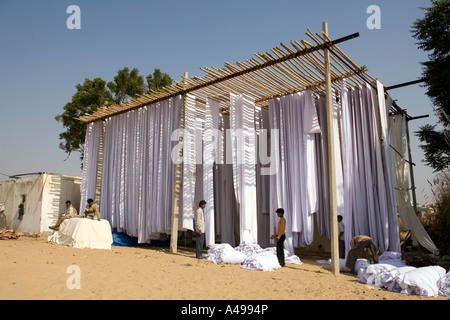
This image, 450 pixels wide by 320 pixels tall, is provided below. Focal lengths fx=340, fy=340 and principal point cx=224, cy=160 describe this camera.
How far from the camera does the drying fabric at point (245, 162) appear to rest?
7578mm

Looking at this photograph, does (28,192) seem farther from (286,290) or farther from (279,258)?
(286,290)

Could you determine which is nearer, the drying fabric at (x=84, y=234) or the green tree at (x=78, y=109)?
the drying fabric at (x=84, y=234)

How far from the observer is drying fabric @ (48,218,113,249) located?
7.88m

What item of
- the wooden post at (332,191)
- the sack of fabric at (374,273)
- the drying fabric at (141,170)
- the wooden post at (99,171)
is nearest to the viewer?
the sack of fabric at (374,273)

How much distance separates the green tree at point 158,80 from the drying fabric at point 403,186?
499 inches

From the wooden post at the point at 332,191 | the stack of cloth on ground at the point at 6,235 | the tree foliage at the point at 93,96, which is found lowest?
the stack of cloth on ground at the point at 6,235

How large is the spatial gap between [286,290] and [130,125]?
279 inches

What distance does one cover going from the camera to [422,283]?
4.28 metres

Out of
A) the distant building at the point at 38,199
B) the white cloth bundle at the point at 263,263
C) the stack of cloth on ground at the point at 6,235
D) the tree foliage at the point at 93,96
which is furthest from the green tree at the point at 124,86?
the white cloth bundle at the point at 263,263

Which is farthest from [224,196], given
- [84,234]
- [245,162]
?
[84,234]

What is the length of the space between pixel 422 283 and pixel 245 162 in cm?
441

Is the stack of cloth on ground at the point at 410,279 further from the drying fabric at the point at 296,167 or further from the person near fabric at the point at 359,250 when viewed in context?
the drying fabric at the point at 296,167

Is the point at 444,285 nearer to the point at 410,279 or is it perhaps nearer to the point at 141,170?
the point at 410,279
